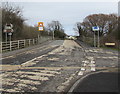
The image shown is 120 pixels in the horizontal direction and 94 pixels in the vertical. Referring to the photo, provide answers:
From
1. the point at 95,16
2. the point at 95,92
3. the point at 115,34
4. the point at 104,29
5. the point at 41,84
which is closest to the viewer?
the point at 95,92

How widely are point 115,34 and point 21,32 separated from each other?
1516 centimetres

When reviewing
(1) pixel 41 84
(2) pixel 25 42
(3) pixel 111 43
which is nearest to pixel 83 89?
(1) pixel 41 84

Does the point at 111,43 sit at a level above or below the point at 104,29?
below

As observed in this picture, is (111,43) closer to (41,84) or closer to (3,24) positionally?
(3,24)

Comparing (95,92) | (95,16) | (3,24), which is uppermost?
(95,16)

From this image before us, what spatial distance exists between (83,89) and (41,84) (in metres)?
1.39

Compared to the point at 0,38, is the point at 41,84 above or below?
below

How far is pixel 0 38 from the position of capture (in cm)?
2133

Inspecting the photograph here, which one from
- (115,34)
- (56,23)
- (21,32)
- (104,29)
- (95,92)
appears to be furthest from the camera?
(56,23)

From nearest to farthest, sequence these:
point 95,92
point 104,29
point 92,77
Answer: point 95,92 < point 92,77 < point 104,29

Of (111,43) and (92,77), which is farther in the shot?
(111,43)

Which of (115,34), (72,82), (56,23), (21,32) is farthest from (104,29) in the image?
(72,82)

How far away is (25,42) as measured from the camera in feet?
76.4

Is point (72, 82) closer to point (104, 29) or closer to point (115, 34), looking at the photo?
point (115, 34)
